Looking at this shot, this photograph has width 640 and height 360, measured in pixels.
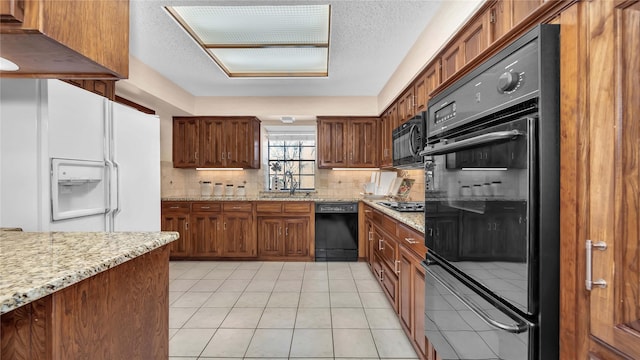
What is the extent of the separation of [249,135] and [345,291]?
2.73 m

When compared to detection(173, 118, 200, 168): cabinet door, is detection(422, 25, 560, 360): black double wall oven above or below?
below

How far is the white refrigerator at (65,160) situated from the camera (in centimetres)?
158

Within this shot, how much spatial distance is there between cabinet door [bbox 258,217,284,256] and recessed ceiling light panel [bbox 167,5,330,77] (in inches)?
81.2

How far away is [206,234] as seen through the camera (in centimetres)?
427

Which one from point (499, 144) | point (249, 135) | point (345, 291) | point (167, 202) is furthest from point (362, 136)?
point (499, 144)

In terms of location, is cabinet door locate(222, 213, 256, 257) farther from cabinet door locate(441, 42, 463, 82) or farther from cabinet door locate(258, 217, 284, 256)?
cabinet door locate(441, 42, 463, 82)

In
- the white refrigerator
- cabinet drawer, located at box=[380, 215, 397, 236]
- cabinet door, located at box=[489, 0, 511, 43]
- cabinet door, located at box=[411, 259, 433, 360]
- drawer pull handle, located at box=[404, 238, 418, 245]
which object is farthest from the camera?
cabinet drawer, located at box=[380, 215, 397, 236]

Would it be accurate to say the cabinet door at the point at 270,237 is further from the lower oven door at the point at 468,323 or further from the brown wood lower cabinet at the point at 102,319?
the brown wood lower cabinet at the point at 102,319

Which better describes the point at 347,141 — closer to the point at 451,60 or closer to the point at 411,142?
the point at 411,142

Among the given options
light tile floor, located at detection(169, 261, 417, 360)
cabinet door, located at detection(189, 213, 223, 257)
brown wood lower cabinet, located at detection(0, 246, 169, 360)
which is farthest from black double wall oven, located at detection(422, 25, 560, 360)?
cabinet door, located at detection(189, 213, 223, 257)

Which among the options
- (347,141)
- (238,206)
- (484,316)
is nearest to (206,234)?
(238,206)

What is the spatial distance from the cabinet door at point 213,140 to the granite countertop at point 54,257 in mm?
3351

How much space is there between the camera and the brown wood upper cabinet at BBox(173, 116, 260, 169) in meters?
4.52

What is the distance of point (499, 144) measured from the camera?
1002mm
